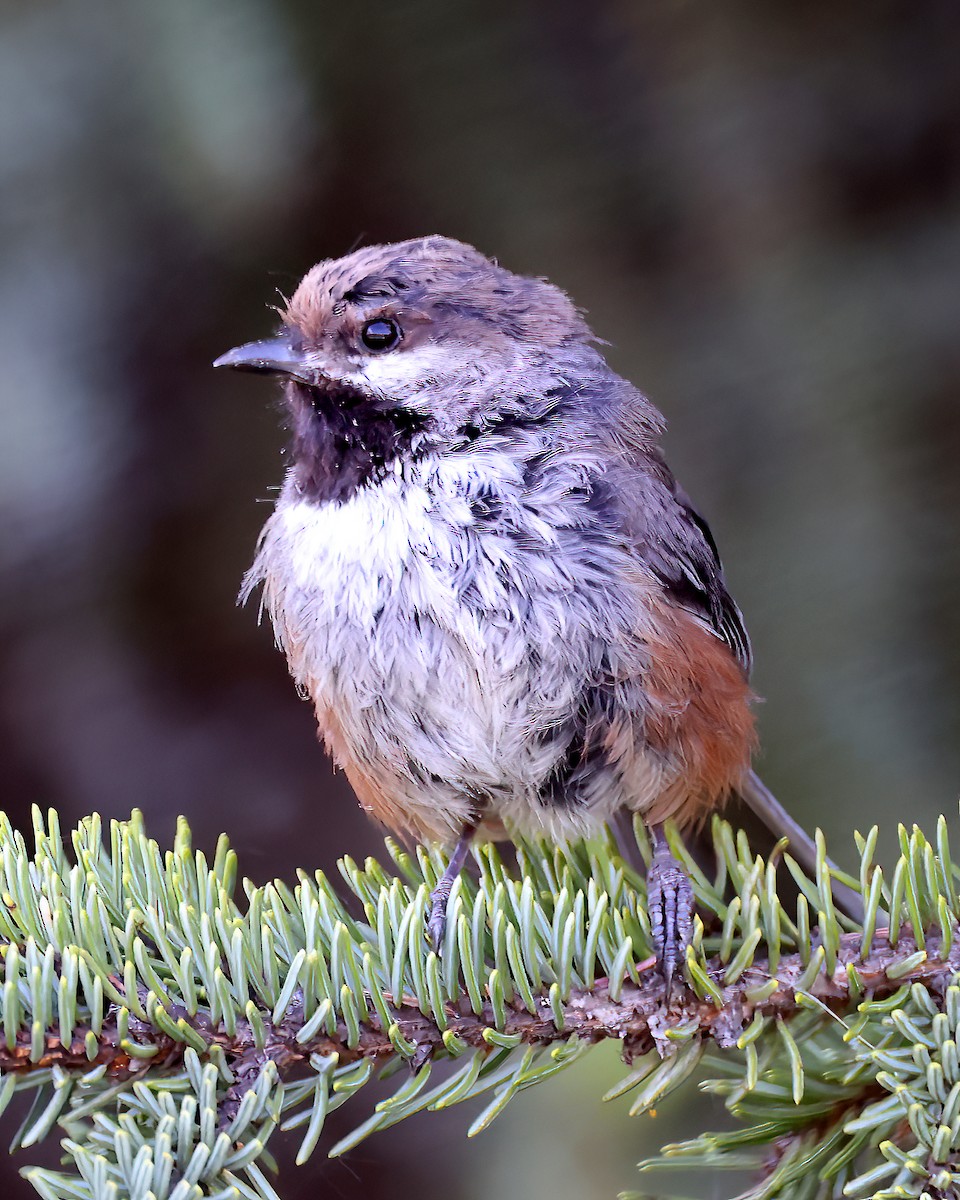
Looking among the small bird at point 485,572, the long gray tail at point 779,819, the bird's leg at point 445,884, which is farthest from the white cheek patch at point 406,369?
the long gray tail at point 779,819

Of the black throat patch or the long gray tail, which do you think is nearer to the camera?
the black throat patch

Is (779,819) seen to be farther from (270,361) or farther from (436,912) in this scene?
(270,361)

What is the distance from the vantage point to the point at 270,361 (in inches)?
81.4

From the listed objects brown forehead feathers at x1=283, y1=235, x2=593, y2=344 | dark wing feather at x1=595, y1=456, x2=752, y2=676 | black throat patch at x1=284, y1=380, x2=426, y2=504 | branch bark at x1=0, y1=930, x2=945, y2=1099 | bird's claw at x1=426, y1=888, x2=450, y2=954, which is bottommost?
branch bark at x1=0, y1=930, x2=945, y2=1099

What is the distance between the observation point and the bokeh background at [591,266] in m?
2.16

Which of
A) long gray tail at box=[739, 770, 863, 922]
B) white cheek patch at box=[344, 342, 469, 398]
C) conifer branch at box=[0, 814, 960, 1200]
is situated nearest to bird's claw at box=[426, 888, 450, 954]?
conifer branch at box=[0, 814, 960, 1200]

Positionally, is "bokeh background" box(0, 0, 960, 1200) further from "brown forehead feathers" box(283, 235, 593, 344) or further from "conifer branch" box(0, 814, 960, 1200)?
"conifer branch" box(0, 814, 960, 1200)

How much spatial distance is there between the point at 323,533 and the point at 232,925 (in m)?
0.82

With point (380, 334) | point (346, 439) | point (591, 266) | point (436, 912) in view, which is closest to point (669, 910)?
point (436, 912)

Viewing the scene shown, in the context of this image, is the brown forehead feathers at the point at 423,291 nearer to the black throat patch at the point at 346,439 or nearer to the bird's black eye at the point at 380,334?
the bird's black eye at the point at 380,334

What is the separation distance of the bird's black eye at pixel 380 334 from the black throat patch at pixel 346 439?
0.10 m

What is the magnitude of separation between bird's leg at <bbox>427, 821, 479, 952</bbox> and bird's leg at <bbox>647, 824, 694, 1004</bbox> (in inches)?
12.9

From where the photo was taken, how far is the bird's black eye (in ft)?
6.96

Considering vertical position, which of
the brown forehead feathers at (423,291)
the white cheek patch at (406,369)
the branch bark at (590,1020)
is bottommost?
the branch bark at (590,1020)
